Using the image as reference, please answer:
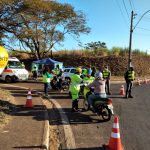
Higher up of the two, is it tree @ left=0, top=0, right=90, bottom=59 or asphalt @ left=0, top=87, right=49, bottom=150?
tree @ left=0, top=0, right=90, bottom=59

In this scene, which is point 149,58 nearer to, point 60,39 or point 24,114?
point 60,39

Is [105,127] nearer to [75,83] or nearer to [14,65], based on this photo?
[75,83]

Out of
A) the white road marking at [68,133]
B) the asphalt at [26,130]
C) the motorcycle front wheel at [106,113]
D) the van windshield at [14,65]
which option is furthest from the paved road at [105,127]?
the van windshield at [14,65]

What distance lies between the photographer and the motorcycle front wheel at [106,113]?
12.7 m

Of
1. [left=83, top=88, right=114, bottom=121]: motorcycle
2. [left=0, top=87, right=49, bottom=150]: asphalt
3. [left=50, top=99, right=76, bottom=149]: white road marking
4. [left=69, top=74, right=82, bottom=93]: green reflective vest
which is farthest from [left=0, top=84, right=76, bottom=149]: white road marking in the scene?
[left=83, top=88, right=114, bottom=121]: motorcycle

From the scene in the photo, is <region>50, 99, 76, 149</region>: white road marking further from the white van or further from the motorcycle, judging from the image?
the white van

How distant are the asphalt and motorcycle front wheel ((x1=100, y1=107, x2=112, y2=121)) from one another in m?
1.96

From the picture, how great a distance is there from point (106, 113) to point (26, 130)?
135 inches

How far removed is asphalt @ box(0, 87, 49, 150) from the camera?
880 cm

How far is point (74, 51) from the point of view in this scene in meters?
56.1

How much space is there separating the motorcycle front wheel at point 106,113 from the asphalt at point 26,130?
1958 mm

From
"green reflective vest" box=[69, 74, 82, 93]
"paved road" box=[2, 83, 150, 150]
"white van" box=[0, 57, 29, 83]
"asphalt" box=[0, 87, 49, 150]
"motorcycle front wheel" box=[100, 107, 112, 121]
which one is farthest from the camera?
"white van" box=[0, 57, 29, 83]

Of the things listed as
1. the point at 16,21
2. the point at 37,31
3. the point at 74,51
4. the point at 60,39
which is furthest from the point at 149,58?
the point at 16,21

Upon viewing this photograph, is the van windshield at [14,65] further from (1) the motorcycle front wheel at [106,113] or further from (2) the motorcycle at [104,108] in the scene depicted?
(1) the motorcycle front wheel at [106,113]
